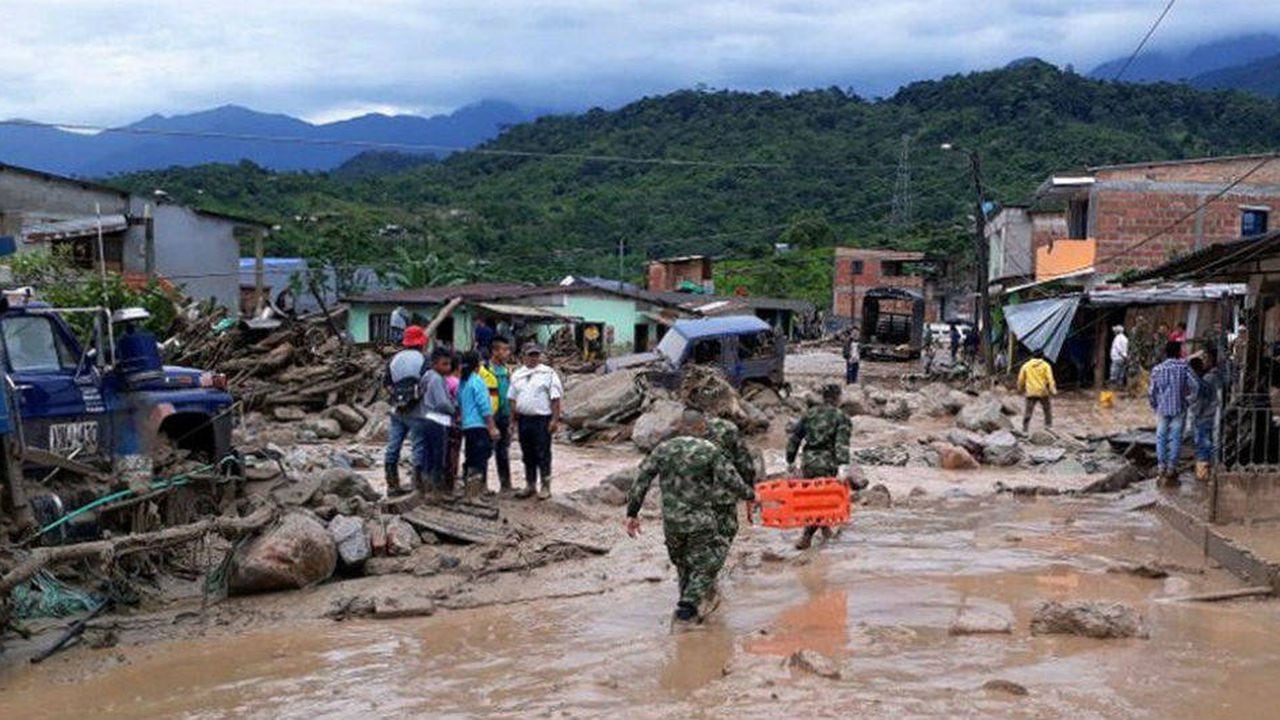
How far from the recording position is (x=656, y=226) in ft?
244

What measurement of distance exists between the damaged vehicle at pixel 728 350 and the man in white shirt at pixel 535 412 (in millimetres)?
10503

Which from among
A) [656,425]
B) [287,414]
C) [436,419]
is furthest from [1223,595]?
[287,414]

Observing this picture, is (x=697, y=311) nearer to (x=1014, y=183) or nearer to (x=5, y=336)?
(x=1014, y=183)

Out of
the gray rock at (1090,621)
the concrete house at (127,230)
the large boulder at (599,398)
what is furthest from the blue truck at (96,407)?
the concrete house at (127,230)

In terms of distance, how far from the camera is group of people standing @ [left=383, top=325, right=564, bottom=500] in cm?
1175

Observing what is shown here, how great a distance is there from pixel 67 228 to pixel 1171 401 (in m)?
23.8

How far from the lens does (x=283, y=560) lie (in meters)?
9.50

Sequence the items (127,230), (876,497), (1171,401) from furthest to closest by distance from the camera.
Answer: (127,230)
(876,497)
(1171,401)

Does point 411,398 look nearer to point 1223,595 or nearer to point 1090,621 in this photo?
point 1090,621

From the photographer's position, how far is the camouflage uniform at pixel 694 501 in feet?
27.7

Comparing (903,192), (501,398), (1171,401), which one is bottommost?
(1171,401)

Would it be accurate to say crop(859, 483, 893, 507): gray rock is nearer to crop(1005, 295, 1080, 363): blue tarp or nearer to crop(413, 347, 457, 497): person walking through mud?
crop(413, 347, 457, 497): person walking through mud

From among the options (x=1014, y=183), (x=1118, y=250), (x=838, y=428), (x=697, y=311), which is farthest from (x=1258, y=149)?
(x=838, y=428)

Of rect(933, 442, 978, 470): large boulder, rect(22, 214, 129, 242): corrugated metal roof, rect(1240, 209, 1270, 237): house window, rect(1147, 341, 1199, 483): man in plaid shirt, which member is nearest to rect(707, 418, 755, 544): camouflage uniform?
rect(1147, 341, 1199, 483): man in plaid shirt
